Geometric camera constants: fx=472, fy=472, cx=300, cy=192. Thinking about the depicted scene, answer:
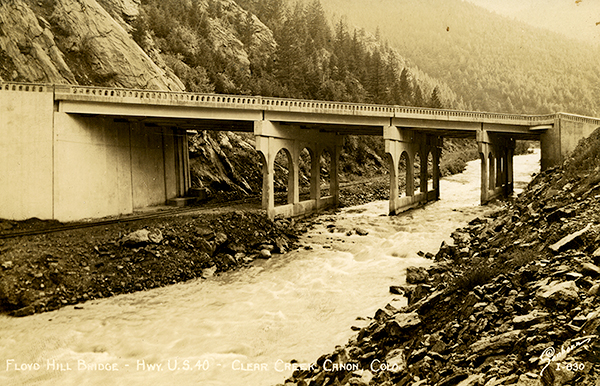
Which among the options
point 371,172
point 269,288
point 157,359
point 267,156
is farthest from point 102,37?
point 371,172

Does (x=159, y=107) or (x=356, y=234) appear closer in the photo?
(x=159, y=107)

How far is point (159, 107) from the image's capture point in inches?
1428

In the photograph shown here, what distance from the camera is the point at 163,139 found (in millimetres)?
44688

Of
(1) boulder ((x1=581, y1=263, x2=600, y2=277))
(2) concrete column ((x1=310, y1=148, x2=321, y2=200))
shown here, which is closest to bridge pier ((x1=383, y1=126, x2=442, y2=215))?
(2) concrete column ((x1=310, y1=148, x2=321, y2=200))

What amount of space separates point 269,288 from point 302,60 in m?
70.6

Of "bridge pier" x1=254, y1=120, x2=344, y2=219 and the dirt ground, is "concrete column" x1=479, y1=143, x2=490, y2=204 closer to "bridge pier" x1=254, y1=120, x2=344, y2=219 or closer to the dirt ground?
"bridge pier" x1=254, y1=120, x2=344, y2=219

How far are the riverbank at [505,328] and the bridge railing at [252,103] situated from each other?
25.1 m

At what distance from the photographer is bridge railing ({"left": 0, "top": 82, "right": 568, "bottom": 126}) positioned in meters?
32.9

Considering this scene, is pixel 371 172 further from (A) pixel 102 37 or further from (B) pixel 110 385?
(B) pixel 110 385

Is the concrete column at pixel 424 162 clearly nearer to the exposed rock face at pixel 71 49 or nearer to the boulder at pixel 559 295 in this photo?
the exposed rock face at pixel 71 49

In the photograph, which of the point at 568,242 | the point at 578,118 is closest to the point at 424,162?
the point at 578,118

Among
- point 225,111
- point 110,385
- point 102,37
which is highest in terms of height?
point 102,37

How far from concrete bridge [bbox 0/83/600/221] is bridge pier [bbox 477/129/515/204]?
0.14m

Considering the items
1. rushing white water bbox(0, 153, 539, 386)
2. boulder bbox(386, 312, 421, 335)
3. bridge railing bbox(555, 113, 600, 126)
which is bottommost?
rushing white water bbox(0, 153, 539, 386)
